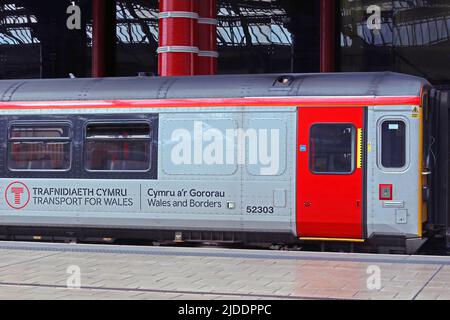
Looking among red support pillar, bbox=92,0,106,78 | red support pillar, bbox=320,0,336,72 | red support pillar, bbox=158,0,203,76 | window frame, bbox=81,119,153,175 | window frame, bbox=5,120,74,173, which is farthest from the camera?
red support pillar, bbox=92,0,106,78

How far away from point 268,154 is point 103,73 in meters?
12.0

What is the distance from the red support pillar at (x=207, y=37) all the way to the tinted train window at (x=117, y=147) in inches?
244

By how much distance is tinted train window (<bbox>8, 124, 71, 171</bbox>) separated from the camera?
47.6 ft

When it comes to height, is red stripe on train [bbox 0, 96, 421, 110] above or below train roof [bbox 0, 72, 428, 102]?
below

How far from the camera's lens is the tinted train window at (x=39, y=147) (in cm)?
1451

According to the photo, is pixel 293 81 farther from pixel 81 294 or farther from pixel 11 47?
pixel 11 47

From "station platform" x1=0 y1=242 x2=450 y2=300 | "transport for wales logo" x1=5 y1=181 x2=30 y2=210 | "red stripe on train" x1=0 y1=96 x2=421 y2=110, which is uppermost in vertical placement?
"red stripe on train" x1=0 y1=96 x2=421 y2=110

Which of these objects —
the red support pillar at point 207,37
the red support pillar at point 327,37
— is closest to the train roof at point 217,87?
the red support pillar at point 207,37

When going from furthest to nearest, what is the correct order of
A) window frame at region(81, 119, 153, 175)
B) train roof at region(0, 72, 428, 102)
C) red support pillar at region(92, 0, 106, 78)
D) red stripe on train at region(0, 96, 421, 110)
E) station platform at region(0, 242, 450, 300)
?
red support pillar at region(92, 0, 106, 78) → window frame at region(81, 119, 153, 175) → train roof at region(0, 72, 428, 102) → red stripe on train at region(0, 96, 421, 110) → station platform at region(0, 242, 450, 300)

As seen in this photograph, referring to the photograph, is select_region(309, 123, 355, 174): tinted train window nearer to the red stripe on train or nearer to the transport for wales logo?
the red stripe on train

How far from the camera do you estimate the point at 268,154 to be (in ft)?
44.3

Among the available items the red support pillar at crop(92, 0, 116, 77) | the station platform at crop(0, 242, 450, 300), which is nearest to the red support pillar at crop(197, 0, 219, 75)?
the red support pillar at crop(92, 0, 116, 77)

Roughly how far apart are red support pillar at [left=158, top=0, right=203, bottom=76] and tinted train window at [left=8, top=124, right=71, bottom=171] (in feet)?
17.3
